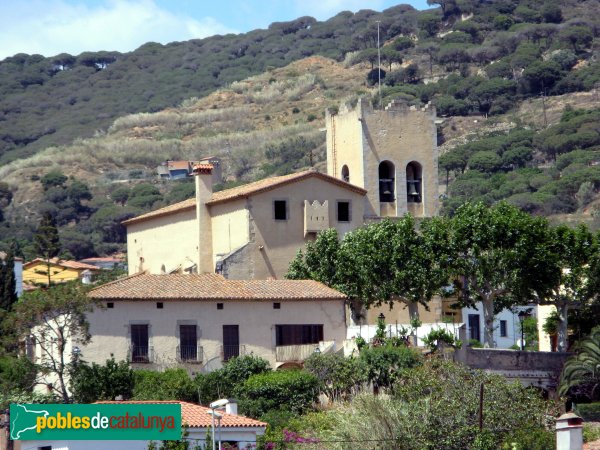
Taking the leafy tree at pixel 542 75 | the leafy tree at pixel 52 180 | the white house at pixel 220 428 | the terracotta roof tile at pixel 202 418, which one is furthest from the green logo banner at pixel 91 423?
the leafy tree at pixel 542 75

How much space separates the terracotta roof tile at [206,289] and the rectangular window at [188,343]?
43.7 inches

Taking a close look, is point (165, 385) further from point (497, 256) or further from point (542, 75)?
point (542, 75)

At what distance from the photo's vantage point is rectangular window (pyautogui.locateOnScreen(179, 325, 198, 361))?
5403 centimetres

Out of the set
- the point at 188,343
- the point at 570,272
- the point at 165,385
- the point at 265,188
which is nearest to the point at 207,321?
the point at 188,343

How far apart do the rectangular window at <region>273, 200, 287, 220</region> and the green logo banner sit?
2574 cm

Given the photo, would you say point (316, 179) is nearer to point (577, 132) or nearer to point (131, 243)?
point (131, 243)

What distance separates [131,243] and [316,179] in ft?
43.2

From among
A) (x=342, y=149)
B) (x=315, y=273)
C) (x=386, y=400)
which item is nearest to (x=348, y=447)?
(x=386, y=400)

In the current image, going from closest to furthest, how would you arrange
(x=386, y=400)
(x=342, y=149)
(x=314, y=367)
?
(x=386, y=400), (x=314, y=367), (x=342, y=149)

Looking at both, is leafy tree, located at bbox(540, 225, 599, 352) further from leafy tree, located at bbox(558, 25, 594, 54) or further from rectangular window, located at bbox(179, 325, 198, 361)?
leafy tree, located at bbox(558, 25, 594, 54)

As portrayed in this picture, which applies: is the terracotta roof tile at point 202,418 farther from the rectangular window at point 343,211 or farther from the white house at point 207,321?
the rectangular window at point 343,211

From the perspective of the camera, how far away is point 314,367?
5244 cm

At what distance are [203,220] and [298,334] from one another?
11.7m

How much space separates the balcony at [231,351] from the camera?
179ft
